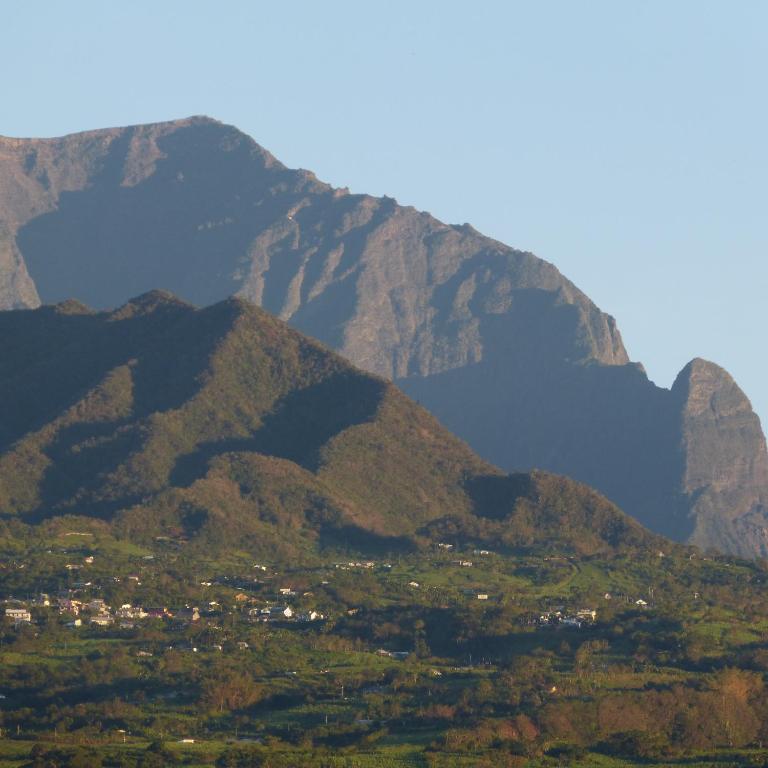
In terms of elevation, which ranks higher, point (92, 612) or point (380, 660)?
point (92, 612)

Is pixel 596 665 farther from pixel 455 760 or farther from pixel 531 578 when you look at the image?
pixel 531 578

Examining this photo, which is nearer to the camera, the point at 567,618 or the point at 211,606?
the point at 567,618

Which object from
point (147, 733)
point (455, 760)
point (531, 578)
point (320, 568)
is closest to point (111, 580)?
point (320, 568)

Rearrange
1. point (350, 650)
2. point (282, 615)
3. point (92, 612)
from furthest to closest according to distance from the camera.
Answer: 1. point (282, 615)
2. point (92, 612)
3. point (350, 650)

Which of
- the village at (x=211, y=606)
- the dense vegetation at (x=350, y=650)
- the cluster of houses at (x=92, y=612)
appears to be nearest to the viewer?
the dense vegetation at (x=350, y=650)

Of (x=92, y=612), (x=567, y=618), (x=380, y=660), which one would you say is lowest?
(x=380, y=660)

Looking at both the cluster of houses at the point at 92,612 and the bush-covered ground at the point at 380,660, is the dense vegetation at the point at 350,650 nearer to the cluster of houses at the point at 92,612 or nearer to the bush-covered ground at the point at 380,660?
the bush-covered ground at the point at 380,660

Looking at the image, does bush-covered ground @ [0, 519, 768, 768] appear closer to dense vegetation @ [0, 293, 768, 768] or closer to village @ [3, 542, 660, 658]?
dense vegetation @ [0, 293, 768, 768]

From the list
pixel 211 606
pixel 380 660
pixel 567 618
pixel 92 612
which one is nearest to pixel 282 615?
pixel 211 606

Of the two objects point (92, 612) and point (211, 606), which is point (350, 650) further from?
point (92, 612)

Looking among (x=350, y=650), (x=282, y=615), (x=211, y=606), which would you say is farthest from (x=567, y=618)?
(x=211, y=606)

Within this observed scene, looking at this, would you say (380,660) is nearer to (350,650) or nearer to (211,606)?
(350,650)

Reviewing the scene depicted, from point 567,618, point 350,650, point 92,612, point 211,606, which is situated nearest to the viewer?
point 350,650

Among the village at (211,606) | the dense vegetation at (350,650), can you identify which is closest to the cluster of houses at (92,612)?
the village at (211,606)
